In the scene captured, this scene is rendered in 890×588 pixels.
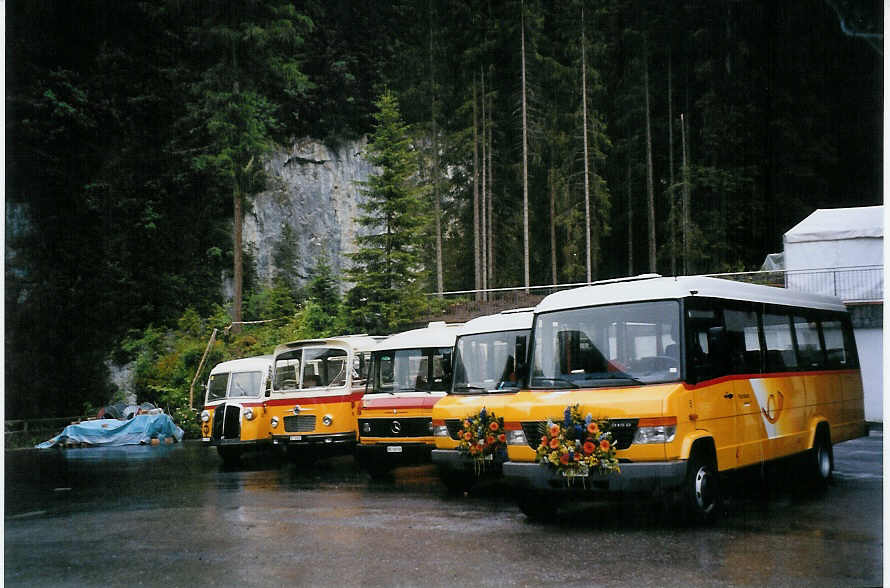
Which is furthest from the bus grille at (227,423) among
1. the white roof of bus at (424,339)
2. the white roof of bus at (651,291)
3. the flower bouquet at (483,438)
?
the white roof of bus at (651,291)

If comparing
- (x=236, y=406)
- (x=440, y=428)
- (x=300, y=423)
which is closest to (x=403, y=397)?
(x=440, y=428)

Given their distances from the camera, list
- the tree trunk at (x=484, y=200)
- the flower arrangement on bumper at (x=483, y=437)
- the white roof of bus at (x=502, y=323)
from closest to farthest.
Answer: the flower arrangement on bumper at (x=483, y=437) → the white roof of bus at (x=502, y=323) → the tree trunk at (x=484, y=200)

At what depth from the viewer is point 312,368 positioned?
14.9 m

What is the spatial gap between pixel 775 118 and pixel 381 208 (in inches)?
290

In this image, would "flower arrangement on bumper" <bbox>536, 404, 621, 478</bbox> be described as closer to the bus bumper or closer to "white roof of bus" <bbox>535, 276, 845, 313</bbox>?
the bus bumper

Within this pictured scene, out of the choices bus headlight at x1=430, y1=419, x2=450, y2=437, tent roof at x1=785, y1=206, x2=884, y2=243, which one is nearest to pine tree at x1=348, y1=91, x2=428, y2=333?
bus headlight at x1=430, y1=419, x2=450, y2=437

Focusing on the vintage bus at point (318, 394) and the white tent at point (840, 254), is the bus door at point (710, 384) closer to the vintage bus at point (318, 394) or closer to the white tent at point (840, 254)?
the white tent at point (840, 254)

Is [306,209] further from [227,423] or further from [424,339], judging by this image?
[424,339]

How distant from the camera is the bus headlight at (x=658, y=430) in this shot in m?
7.61

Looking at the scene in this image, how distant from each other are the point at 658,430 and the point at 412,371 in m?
5.76

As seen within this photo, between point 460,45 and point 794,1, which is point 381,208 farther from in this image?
point 794,1

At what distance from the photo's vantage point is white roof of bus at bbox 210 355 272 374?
1627 cm

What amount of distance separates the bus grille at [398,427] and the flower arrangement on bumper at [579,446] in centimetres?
435

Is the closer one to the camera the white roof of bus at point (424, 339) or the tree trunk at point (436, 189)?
the white roof of bus at point (424, 339)
